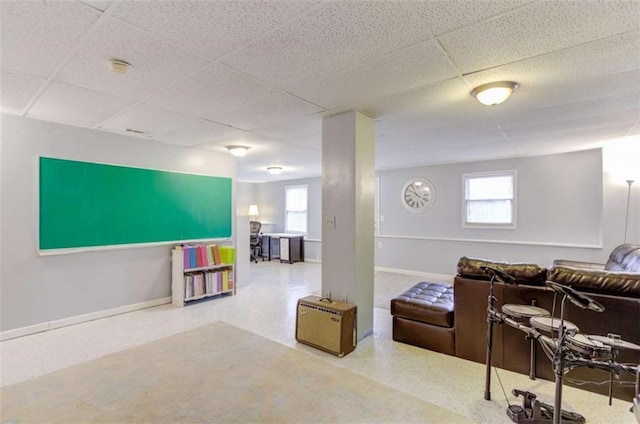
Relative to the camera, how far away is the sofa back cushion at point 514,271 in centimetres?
248

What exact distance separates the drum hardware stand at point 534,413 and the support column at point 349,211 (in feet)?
4.80

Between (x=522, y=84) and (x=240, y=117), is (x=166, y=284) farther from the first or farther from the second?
(x=522, y=84)

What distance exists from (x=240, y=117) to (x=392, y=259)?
16.0ft

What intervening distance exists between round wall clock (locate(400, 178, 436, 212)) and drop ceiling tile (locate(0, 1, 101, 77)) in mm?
5972

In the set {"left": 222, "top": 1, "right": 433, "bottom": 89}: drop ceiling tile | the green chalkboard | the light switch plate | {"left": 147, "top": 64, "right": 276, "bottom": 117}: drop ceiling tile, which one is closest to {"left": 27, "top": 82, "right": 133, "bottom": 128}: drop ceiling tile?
{"left": 147, "top": 64, "right": 276, "bottom": 117}: drop ceiling tile

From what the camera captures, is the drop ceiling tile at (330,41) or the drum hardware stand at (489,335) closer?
the drop ceiling tile at (330,41)

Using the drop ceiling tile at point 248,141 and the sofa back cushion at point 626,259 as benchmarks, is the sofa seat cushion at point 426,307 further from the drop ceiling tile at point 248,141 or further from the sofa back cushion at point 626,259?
the drop ceiling tile at point 248,141

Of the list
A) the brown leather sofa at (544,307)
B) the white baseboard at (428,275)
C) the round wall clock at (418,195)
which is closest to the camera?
the brown leather sofa at (544,307)

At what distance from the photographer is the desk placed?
26.9 feet

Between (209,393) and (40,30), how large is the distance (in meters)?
2.53

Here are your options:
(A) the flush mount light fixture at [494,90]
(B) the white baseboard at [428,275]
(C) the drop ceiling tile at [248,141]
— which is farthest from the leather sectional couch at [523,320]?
(B) the white baseboard at [428,275]

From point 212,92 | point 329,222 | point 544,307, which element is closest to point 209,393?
point 329,222

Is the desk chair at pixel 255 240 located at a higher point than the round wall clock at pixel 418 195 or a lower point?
lower

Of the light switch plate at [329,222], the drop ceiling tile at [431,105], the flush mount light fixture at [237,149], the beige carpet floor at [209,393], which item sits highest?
the drop ceiling tile at [431,105]
